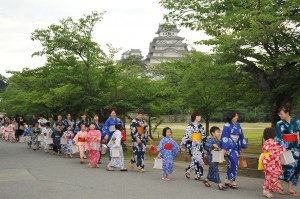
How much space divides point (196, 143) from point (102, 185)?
2626 millimetres

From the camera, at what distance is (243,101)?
627 inches

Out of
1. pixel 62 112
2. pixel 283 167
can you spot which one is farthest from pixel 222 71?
pixel 62 112

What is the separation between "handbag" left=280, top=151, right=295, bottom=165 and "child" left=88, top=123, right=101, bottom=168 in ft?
21.6

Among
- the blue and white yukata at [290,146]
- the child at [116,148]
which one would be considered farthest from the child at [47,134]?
the blue and white yukata at [290,146]

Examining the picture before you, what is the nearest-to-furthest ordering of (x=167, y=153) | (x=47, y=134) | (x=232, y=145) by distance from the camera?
(x=232, y=145) < (x=167, y=153) < (x=47, y=134)

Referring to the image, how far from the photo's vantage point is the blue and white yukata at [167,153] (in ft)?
31.8

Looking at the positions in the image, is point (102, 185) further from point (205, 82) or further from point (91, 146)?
point (205, 82)

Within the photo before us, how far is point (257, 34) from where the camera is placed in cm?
991

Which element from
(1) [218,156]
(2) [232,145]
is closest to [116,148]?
(1) [218,156]

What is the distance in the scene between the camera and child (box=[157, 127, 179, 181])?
31.8 feet

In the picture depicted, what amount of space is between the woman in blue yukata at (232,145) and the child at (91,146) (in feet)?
17.5

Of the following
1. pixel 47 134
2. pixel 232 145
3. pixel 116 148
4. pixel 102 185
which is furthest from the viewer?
pixel 47 134

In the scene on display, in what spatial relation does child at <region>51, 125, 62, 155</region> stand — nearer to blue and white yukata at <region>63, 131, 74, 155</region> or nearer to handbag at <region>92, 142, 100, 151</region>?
blue and white yukata at <region>63, 131, 74, 155</region>

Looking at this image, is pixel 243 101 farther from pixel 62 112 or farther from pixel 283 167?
pixel 62 112
